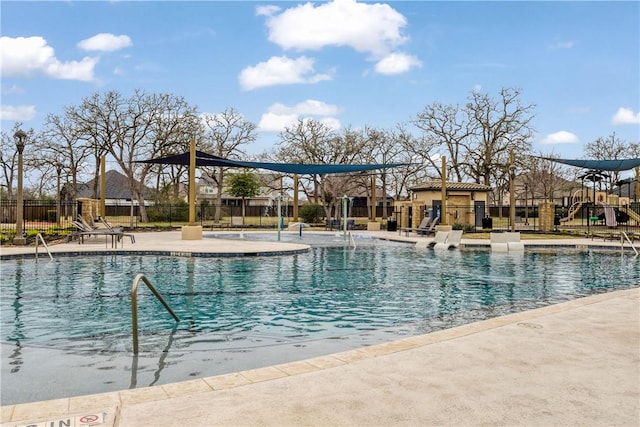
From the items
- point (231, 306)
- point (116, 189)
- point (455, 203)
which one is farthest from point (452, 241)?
point (116, 189)

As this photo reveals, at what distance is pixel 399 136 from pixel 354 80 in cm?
1765

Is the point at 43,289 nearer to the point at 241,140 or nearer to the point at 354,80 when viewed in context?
the point at 354,80

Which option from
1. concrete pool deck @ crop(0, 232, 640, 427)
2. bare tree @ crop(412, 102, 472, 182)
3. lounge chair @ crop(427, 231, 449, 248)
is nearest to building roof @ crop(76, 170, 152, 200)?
bare tree @ crop(412, 102, 472, 182)

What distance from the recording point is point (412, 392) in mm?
3172

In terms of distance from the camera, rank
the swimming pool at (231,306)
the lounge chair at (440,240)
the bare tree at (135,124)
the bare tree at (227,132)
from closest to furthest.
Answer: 1. the swimming pool at (231,306)
2. the lounge chair at (440,240)
3. the bare tree at (135,124)
4. the bare tree at (227,132)

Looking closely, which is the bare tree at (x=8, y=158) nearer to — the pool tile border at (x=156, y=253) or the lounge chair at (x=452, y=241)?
the pool tile border at (x=156, y=253)

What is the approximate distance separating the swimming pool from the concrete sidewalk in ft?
3.14

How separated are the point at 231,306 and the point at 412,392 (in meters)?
4.44

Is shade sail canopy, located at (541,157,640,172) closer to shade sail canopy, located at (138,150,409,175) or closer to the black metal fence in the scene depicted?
the black metal fence

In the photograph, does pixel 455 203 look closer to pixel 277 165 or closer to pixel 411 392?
pixel 277 165

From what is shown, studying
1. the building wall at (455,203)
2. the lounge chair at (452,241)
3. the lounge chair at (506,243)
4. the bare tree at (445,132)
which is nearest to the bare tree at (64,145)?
the building wall at (455,203)

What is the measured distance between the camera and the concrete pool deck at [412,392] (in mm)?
2795

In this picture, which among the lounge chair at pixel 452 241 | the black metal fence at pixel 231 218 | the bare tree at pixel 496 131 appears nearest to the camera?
the lounge chair at pixel 452 241

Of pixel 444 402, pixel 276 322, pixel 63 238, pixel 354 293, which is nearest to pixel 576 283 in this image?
pixel 354 293
